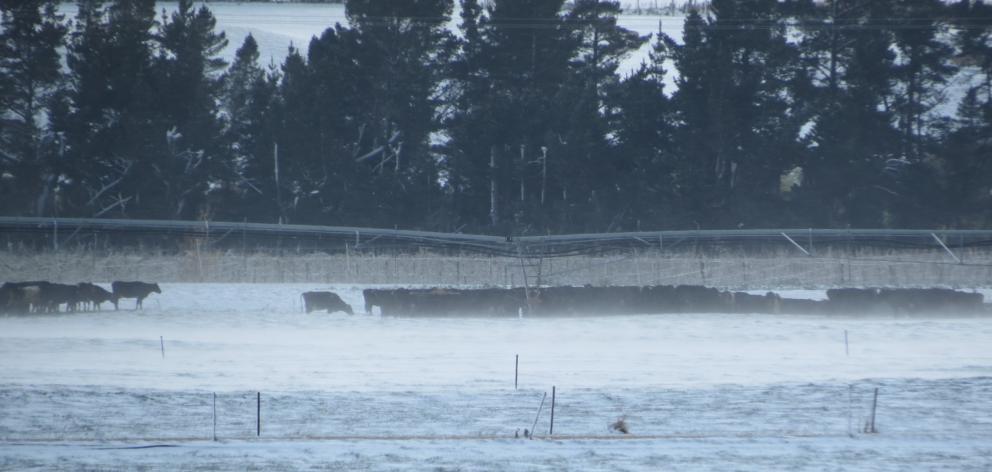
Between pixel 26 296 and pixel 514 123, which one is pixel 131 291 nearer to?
pixel 26 296

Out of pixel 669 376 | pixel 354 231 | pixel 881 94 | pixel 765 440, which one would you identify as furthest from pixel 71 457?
pixel 881 94

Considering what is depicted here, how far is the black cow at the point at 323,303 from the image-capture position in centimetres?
2522

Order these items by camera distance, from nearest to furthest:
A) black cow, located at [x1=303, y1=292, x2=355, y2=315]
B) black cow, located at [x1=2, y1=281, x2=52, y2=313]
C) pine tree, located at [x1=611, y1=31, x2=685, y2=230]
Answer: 1. black cow, located at [x1=2, y1=281, x2=52, y2=313]
2. black cow, located at [x1=303, y1=292, x2=355, y2=315]
3. pine tree, located at [x1=611, y1=31, x2=685, y2=230]

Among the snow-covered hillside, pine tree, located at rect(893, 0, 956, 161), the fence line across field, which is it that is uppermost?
the snow-covered hillside

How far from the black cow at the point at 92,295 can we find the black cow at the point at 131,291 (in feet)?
0.93

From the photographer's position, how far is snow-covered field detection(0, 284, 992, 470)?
1125 cm

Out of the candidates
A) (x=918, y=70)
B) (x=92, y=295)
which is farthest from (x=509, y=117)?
(x=92, y=295)

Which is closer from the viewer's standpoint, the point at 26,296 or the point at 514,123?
the point at 26,296

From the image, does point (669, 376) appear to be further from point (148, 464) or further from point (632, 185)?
point (632, 185)

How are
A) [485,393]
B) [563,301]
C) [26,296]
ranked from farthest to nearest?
1. [563,301]
2. [26,296]
3. [485,393]

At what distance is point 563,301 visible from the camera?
84.1ft

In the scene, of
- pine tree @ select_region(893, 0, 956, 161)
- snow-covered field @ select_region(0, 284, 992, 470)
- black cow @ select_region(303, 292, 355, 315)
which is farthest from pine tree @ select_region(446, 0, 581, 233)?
snow-covered field @ select_region(0, 284, 992, 470)

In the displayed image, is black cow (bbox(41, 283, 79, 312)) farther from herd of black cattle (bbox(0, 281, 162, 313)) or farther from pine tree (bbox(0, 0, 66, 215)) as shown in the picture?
pine tree (bbox(0, 0, 66, 215))

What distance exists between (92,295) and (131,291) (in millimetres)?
907
